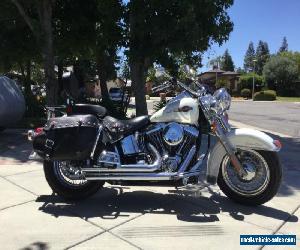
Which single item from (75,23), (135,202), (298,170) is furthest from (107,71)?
(135,202)

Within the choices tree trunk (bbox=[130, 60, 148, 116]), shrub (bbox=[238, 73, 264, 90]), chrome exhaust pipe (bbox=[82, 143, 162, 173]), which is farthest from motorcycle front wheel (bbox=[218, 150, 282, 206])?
shrub (bbox=[238, 73, 264, 90])

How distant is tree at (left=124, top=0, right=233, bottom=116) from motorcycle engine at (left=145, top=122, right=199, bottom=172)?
735cm

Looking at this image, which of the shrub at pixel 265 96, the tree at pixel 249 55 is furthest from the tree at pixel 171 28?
the tree at pixel 249 55

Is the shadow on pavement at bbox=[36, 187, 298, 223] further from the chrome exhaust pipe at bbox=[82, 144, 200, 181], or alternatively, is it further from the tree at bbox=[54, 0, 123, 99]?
the tree at bbox=[54, 0, 123, 99]

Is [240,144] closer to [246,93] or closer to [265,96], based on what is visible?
[265,96]

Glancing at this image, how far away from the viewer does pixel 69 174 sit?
5441 millimetres

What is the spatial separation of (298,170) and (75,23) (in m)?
11.2

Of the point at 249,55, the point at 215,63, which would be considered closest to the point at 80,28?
the point at 215,63

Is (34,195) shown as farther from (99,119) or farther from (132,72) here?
(132,72)

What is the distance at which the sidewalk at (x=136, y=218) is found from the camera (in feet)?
13.9

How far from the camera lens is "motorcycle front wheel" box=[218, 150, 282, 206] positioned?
5093 mm

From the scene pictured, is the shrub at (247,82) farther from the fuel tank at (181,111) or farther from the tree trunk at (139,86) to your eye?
the fuel tank at (181,111)

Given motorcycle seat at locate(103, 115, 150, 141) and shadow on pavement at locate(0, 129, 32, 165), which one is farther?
shadow on pavement at locate(0, 129, 32, 165)

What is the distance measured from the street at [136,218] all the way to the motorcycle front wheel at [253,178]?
0.48ft
